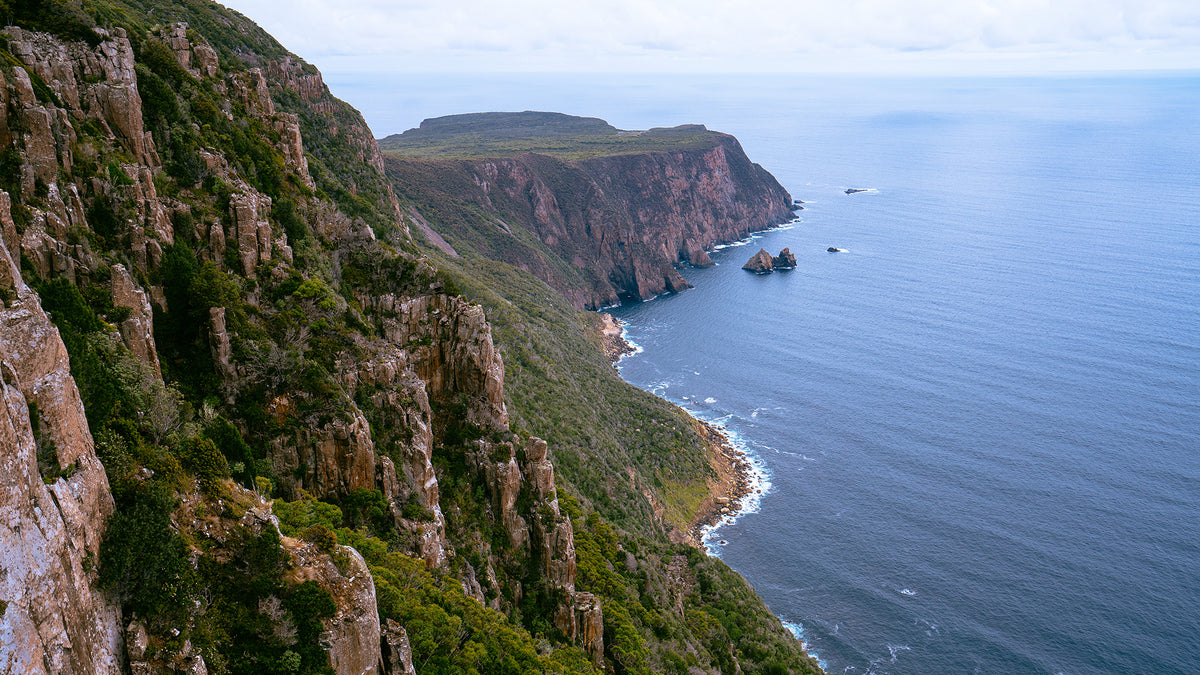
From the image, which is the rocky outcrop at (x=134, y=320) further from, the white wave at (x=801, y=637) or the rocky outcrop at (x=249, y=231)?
the white wave at (x=801, y=637)

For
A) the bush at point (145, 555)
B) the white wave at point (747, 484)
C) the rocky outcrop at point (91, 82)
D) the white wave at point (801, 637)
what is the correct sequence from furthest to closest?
the white wave at point (747, 484) → the white wave at point (801, 637) → the rocky outcrop at point (91, 82) → the bush at point (145, 555)

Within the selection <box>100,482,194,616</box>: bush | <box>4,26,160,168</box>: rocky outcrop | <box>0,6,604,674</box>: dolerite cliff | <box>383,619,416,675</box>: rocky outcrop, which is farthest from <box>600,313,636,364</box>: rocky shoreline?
<box>100,482,194,616</box>: bush

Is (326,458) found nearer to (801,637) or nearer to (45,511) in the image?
(45,511)

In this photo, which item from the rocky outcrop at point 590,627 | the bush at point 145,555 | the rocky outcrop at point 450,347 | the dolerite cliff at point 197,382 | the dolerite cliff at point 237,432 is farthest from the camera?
the rocky outcrop at point 450,347

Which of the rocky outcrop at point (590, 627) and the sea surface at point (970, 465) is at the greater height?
the rocky outcrop at point (590, 627)

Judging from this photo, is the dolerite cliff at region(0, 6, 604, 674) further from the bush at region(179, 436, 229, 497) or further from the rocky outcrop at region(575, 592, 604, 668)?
the rocky outcrop at region(575, 592, 604, 668)

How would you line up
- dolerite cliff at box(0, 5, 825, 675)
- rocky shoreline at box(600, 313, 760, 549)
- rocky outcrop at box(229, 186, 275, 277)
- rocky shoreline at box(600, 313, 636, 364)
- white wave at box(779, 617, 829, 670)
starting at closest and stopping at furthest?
dolerite cliff at box(0, 5, 825, 675) → rocky outcrop at box(229, 186, 275, 277) → white wave at box(779, 617, 829, 670) → rocky shoreline at box(600, 313, 760, 549) → rocky shoreline at box(600, 313, 636, 364)

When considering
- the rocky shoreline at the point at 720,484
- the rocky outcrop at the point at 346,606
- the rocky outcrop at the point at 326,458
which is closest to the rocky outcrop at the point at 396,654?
the rocky outcrop at the point at 346,606

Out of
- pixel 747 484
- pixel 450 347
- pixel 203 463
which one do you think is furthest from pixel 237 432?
pixel 747 484
